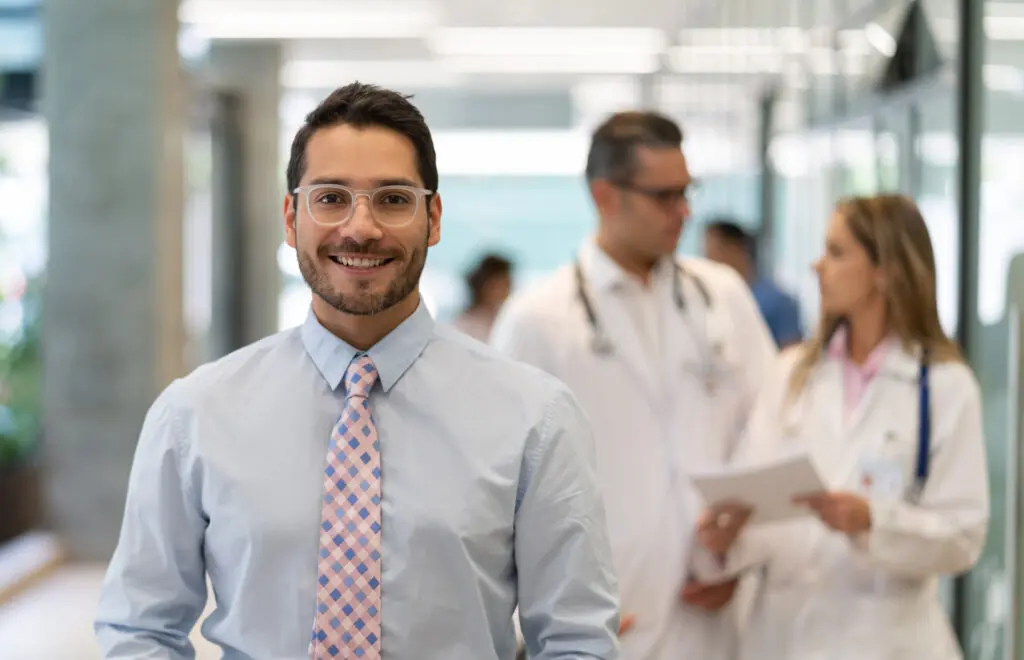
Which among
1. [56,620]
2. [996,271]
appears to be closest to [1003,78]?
[996,271]

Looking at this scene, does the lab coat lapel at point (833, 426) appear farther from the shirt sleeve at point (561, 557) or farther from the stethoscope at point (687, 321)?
the shirt sleeve at point (561, 557)

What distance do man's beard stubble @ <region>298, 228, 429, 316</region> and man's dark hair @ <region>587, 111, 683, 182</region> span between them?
1.39m

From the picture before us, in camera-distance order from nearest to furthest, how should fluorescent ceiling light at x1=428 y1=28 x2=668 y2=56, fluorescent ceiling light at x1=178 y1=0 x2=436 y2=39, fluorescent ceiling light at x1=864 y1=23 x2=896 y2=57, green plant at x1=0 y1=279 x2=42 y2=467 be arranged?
1. fluorescent ceiling light at x1=864 y1=23 x2=896 y2=57
2. green plant at x1=0 y1=279 x2=42 y2=467
3. fluorescent ceiling light at x1=178 y1=0 x2=436 y2=39
4. fluorescent ceiling light at x1=428 y1=28 x2=668 y2=56

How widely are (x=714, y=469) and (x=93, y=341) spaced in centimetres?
612

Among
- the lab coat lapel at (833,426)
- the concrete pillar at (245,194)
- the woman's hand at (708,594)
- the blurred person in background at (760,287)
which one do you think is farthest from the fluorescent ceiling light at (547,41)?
the woman's hand at (708,594)

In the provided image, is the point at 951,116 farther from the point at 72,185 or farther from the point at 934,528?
the point at 72,185

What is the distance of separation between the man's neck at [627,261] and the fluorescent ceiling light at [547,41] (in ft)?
31.9

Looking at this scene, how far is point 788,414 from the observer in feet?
10.8

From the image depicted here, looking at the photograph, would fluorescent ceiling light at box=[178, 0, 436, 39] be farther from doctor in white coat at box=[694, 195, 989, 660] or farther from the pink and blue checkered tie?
the pink and blue checkered tie

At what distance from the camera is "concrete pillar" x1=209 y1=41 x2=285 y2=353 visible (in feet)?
47.8

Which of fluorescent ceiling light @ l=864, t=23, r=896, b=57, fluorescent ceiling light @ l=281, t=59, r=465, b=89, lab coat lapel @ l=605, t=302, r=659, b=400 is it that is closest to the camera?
lab coat lapel @ l=605, t=302, r=659, b=400

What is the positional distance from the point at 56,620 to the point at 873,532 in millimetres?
4876

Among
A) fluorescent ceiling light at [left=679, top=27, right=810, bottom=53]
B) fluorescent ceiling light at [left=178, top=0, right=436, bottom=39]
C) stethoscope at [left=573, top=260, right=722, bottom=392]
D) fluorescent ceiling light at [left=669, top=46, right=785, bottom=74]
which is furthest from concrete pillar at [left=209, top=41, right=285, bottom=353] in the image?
stethoscope at [left=573, top=260, right=722, bottom=392]

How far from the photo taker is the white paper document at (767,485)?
9.64 feet
